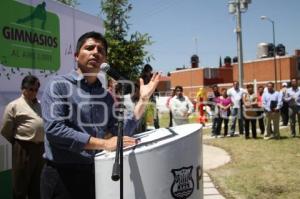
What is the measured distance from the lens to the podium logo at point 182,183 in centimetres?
250

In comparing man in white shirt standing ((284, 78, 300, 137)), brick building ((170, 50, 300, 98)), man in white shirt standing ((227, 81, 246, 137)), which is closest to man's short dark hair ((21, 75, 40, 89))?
man in white shirt standing ((227, 81, 246, 137))

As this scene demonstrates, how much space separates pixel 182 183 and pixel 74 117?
732mm

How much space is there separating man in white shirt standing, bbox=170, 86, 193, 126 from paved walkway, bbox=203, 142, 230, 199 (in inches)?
43.1

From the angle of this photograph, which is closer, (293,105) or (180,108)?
(180,108)

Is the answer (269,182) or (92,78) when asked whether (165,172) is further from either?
(269,182)

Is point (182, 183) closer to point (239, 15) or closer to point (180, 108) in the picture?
point (180, 108)

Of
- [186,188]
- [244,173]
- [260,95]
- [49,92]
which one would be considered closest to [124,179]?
Answer: [186,188]

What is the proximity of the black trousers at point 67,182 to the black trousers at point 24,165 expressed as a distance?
2834 millimetres

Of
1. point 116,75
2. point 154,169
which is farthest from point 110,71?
point 154,169

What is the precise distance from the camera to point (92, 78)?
283cm

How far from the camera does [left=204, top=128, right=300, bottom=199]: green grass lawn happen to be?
23.3 feet

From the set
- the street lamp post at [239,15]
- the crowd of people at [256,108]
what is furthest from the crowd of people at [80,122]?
the street lamp post at [239,15]

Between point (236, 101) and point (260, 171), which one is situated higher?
point (236, 101)

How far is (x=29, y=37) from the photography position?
18.8 feet
